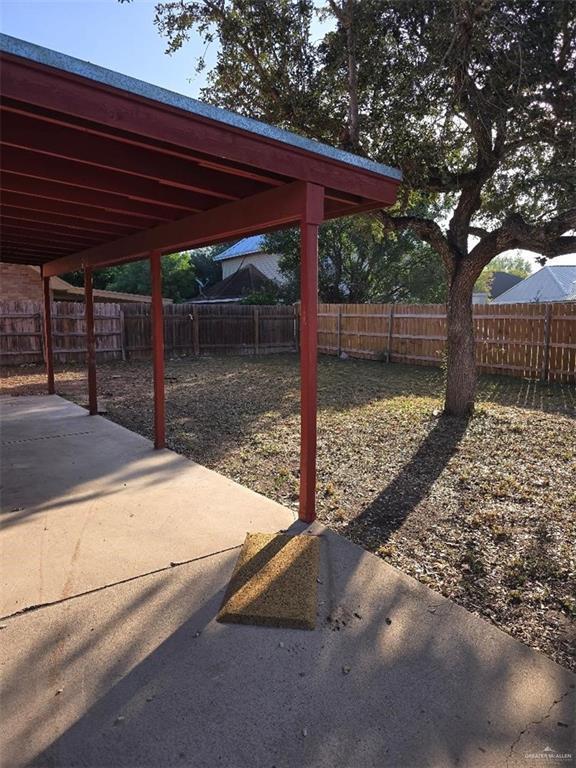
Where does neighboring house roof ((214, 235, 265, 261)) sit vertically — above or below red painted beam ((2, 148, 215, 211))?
above

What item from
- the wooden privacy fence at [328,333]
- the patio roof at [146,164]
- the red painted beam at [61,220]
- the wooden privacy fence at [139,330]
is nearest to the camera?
the patio roof at [146,164]

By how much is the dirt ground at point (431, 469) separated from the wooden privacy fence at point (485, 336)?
0.89 metres

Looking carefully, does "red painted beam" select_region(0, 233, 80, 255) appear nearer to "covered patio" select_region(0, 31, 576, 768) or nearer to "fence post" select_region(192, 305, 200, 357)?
"covered patio" select_region(0, 31, 576, 768)

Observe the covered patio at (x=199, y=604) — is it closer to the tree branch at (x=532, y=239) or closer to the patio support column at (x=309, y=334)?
the patio support column at (x=309, y=334)

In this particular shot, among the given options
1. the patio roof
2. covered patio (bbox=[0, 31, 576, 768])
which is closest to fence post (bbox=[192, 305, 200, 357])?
the patio roof

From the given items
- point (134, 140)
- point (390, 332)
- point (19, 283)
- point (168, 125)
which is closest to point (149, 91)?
point (168, 125)

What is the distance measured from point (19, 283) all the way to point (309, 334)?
47.9 ft

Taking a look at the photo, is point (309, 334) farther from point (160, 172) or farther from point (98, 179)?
point (98, 179)

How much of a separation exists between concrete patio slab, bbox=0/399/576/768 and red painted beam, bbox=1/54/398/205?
2.31m

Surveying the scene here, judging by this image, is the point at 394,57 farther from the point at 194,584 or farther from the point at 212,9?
the point at 194,584

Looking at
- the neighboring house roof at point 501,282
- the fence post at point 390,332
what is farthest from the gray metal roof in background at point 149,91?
the neighboring house roof at point 501,282

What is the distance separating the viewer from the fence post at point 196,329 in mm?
16078

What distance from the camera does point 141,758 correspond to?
62.8 inches

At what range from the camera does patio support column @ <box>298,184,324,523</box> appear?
316cm
